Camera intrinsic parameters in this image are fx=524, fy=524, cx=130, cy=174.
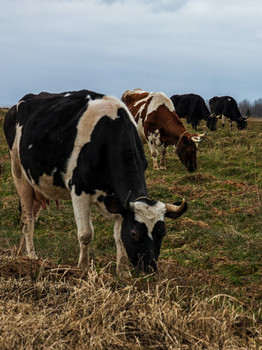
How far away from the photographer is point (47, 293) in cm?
518

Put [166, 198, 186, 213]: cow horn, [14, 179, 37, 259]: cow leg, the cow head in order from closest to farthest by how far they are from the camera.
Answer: the cow head, [166, 198, 186, 213]: cow horn, [14, 179, 37, 259]: cow leg

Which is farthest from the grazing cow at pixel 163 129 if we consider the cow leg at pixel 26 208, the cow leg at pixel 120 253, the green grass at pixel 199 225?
the cow leg at pixel 120 253

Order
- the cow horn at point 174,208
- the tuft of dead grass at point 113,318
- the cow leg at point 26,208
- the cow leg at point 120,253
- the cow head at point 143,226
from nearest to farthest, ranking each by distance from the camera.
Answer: the tuft of dead grass at point 113,318 < the cow head at point 143,226 < the cow horn at point 174,208 < the cow leg at point 120,253 < the cow leg at point 26,208

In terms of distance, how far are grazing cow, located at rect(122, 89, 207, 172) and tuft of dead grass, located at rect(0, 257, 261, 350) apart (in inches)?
385

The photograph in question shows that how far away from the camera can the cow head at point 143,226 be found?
18.6 ft

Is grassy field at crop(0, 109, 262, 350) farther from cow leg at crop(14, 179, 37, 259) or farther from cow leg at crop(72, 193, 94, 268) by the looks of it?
cow leg at crop(14, 179, 37, 259)

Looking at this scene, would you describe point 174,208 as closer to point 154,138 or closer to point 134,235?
point 134,235

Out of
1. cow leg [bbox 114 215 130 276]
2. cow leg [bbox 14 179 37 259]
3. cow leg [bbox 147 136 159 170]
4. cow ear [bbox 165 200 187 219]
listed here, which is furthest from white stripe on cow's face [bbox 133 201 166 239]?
cow leg [bbox 147 136 159 170]

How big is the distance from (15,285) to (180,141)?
10.2m

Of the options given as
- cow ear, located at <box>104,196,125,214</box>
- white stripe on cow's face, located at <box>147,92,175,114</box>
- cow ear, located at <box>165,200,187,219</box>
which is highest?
white stripe on cow's face, located at <box>147,92,175,114</box>

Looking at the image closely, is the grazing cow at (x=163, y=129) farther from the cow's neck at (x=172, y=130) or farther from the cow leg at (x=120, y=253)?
the cow leg at (x=120, y=253)

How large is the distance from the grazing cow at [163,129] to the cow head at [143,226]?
30.2ft

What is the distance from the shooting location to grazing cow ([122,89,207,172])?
1502 cm

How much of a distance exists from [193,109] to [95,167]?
2351cm
